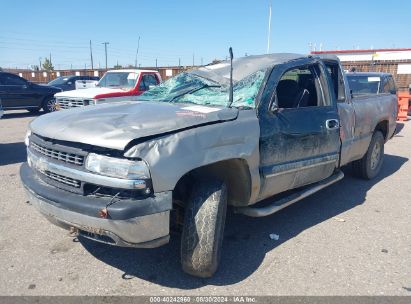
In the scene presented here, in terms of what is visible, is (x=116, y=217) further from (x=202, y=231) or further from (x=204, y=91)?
(x=204, y=91)

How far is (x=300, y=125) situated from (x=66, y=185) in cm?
226

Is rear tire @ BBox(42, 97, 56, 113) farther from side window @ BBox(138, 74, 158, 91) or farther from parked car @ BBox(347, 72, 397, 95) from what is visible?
parked car @ BBox(347, 72, 397, 95)

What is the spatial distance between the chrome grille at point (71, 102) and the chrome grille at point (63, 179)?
21.7ft

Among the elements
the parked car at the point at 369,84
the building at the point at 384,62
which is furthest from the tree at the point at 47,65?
the parked car at the point at 369,84

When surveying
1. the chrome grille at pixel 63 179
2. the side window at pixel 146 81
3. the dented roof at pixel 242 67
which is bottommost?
the chrome grille at pixel 63 179

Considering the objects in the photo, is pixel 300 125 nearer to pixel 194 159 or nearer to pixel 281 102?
pixel 281 102

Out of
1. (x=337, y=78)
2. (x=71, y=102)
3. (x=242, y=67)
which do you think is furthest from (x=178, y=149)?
(x=71, y=102)

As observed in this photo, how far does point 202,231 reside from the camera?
108 inches

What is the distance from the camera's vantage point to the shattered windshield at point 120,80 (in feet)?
34.3

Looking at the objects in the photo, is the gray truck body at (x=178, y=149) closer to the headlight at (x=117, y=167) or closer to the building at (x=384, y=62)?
the headlight at (x=117, y=167)

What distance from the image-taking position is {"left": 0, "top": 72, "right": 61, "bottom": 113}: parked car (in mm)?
12852

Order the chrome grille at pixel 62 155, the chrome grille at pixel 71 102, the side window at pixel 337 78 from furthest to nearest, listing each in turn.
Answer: the chrome grille at pixel 71 102 → the side window at pixel 337 78 → the chrome grille at pixel 62 155

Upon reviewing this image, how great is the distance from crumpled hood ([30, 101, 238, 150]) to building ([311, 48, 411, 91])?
739 inches

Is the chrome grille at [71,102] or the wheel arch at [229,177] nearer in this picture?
the wheel arch at [229,177]
